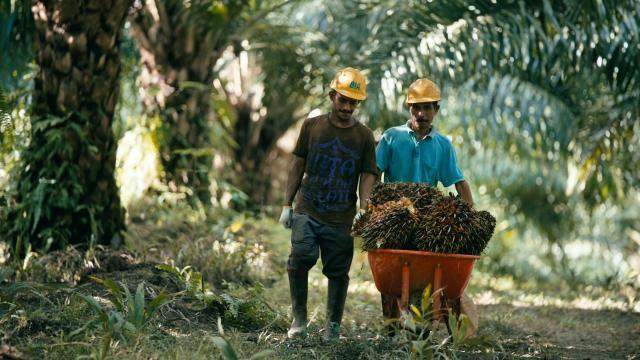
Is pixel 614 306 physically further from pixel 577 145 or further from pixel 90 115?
pixel 90 115

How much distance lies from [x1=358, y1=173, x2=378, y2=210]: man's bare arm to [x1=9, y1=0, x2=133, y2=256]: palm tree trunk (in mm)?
2469

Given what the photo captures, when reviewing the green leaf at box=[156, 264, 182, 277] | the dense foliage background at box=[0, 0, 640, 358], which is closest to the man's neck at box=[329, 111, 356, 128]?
the green leaf at box=[156, 264, 182, 277]

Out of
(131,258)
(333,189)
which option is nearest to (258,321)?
(333,189)

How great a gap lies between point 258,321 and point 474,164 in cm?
1075

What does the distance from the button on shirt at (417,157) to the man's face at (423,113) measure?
75 mm

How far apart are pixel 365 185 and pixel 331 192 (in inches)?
9.3

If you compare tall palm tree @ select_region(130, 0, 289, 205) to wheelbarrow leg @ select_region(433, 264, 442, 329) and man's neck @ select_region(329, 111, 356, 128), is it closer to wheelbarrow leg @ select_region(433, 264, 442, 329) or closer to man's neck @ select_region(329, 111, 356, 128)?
man's neck @ select_region(329, 111, 356, 128)

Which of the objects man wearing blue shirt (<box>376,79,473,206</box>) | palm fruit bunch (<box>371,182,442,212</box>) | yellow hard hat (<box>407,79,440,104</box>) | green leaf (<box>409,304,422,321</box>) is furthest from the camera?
man wearing blue shirt (<box>376,79,473,206</box>)

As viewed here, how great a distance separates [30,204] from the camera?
6938 mm

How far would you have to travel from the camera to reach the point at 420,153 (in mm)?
6023

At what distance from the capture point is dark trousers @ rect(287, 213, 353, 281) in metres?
5.63

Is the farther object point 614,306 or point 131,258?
point 614,306

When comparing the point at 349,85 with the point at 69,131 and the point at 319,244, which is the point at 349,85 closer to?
the point at 319,244

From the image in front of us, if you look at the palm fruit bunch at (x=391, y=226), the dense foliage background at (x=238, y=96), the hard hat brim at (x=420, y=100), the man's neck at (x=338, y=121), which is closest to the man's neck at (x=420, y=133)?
the hard hat brim at (x=420, y=100)
